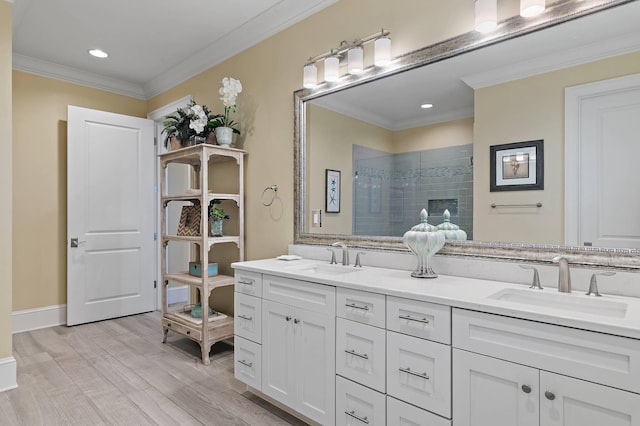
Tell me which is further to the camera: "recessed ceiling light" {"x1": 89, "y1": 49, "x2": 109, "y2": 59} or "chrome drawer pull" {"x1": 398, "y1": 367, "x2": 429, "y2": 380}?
"recessed ceiling light" {"x1": 89, "y1": 49, "x2": 109, "y2": 59}

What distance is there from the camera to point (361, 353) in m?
1.74

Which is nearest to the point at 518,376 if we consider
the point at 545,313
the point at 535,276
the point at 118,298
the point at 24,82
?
the point at 545,313

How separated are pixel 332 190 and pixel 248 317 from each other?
0.99m

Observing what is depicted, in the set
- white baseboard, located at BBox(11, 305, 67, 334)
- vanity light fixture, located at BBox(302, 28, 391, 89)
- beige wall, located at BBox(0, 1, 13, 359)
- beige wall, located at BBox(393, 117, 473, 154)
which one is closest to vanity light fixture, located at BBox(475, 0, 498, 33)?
beige wall, located at BBox(393, 117, 473, 154)

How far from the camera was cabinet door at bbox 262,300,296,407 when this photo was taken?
207cm

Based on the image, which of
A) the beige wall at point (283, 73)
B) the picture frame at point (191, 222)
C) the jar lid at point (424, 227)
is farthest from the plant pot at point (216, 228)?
the jar lid at point (424, 227)

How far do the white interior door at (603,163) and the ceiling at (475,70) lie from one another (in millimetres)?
170

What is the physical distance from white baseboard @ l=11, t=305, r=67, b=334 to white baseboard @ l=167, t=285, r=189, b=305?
4.19 ft

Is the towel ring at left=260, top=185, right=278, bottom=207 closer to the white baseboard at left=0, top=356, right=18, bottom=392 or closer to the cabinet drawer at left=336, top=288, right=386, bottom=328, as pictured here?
the cabinet drawer at left=336, top=288, right=386, bottom=328

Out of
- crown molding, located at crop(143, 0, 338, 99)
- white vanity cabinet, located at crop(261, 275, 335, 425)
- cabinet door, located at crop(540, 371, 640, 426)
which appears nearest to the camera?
cabinet door, located at crop(540, 371, 640, 426)

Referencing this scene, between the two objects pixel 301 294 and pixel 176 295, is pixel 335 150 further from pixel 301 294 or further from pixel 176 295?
pixel 176 295

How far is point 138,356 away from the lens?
308cm

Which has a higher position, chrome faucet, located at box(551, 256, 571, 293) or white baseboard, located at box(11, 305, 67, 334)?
chrome faucet, located at box(551, 256, 571, 293)

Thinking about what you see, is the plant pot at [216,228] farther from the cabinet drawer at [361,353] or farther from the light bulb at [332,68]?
the cabinet drawer at [361,353]
